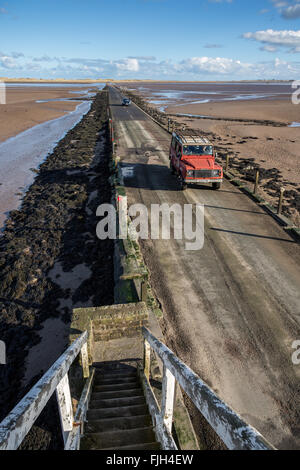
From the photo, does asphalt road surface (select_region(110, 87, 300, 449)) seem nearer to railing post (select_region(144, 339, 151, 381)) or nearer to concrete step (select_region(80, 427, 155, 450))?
railing post (select_region(144, 339, 151, 381))

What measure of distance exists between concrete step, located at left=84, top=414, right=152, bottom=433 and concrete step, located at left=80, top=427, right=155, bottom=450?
0.19 metres

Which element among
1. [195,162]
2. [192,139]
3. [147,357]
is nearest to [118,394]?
[147,357]

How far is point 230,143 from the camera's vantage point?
3134 centimetres

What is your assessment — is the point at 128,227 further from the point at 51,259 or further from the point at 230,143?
the point at 230,143

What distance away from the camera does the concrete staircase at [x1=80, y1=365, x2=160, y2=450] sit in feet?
10.3

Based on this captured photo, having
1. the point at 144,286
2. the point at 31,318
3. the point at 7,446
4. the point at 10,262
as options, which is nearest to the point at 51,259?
the point at 10,262

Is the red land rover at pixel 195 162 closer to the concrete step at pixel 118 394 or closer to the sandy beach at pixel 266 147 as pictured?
the sandy beach at pixel 266 147

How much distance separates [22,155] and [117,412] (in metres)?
30.4

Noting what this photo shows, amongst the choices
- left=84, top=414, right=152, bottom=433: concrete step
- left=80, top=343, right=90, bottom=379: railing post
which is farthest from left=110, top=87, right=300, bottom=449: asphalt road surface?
left=84, top=414, right=152, bottom=433: concrete step

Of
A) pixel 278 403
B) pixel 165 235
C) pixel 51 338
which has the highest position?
pixel 165 235

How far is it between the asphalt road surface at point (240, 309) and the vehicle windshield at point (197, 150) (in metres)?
3.33

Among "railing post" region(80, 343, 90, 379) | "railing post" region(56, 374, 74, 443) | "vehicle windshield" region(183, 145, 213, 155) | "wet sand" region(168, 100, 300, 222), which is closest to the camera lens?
"railing post" region(56, 374, 74, 443)

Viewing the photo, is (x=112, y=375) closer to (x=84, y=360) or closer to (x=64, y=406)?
(x=84, y=360)

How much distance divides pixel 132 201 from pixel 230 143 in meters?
20.0
